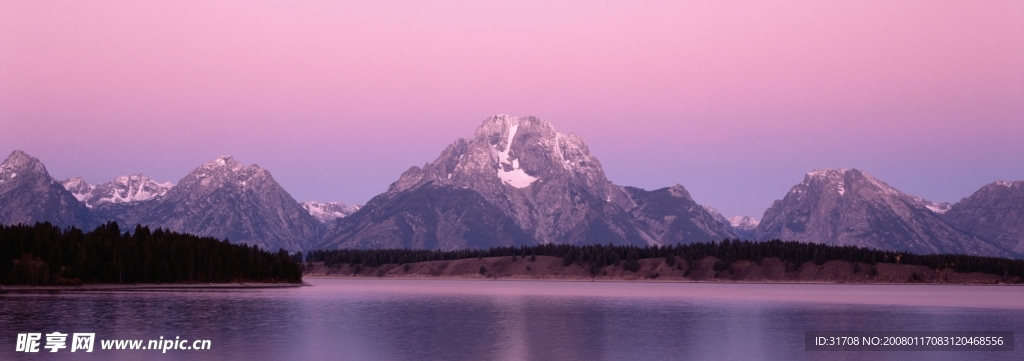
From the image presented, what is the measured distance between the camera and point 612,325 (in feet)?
352

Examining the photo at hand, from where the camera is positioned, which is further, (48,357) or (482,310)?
(482,310)

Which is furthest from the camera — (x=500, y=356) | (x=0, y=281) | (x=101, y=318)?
(x=0, y=281)

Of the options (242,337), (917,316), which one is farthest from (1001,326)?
(242,337)

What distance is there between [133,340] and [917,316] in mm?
102605

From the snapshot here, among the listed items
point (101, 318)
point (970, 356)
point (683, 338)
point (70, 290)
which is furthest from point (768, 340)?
point (70, 290)

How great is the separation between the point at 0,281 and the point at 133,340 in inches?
5048

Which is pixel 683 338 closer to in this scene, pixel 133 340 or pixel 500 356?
pixel 500 356

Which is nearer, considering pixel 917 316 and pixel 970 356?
pixel 970 356

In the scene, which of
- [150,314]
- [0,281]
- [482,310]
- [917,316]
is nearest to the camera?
[150,314]

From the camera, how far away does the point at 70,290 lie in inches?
7530

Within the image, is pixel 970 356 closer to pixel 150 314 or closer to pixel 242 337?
pixel 242 337

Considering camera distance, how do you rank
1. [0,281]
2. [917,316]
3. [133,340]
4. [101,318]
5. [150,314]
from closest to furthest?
1. [133,340]
2. [101,318]
3. [150,314]
4. [917,316]
5. [0,281]

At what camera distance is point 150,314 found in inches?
4496

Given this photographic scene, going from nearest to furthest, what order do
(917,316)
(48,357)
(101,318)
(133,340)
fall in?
1. (48,357)
2. (133,340)
3. (101,318)
4. (917,316)
